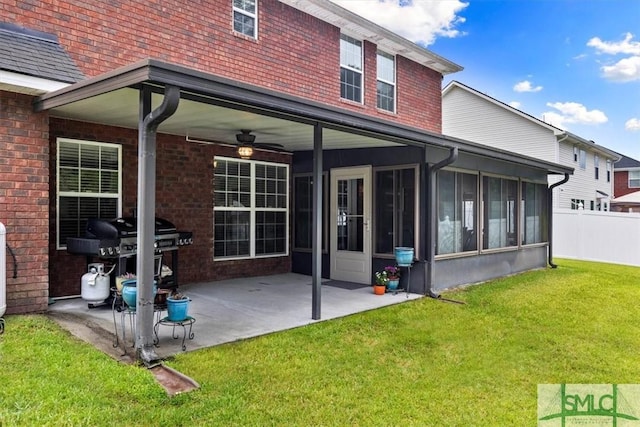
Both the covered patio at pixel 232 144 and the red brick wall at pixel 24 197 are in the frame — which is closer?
the covered patio at pixel 232 144

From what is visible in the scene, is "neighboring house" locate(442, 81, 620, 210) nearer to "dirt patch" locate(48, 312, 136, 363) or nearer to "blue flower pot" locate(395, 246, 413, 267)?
"blue flower pot" locate(395, 246, 413, 267)

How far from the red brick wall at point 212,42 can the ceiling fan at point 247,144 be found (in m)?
1.48

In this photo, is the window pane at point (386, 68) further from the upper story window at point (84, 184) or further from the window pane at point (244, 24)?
the upper story window at point (84, 184)

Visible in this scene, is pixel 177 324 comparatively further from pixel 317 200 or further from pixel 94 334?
pixel 317 200

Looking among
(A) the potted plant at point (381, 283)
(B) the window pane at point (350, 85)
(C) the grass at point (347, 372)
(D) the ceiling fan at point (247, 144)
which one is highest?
(B) the window pane at point (350, 85)

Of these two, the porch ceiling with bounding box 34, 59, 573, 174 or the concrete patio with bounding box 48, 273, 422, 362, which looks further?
the concrete patio with bounding box 48, 273, 422, 362

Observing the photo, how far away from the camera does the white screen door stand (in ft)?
27.0

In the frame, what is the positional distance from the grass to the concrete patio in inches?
9.5

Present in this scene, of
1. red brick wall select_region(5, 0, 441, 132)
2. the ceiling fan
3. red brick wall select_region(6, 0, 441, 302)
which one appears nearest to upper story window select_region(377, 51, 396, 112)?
red brick wall select_region(5, 0, 441, 132)

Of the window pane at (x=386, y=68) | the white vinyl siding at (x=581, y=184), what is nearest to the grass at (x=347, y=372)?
the window pane at (x=386, y=68)

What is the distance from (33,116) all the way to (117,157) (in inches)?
65.6

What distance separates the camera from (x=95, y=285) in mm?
5676

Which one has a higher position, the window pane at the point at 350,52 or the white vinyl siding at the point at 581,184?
the window pane at the point at 350,52

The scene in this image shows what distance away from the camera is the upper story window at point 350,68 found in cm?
1050
